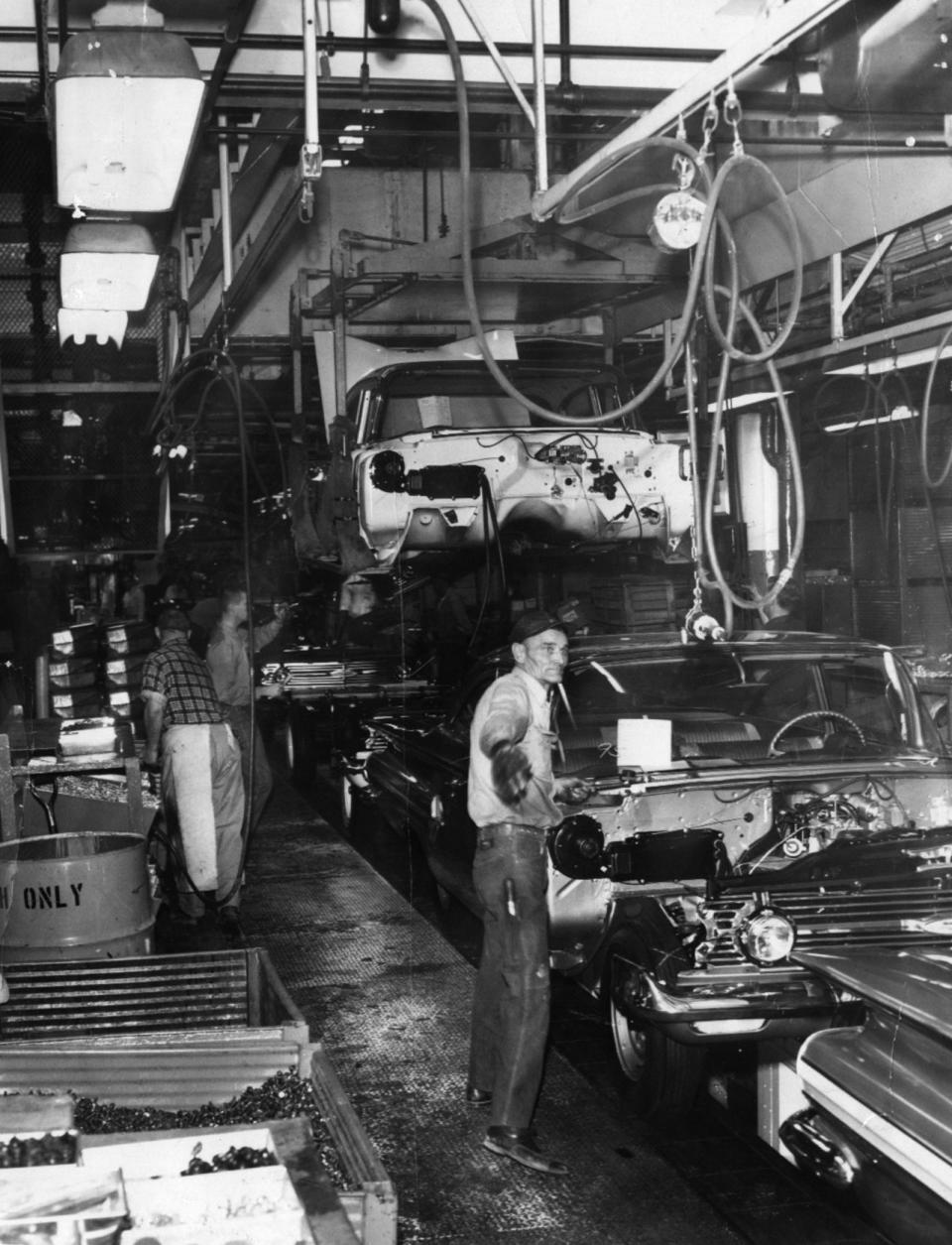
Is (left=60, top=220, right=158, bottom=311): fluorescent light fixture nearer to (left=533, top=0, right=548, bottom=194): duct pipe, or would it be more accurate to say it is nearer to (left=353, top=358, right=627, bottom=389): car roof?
(left=353, top=358, right=627, bottom=389): car roof

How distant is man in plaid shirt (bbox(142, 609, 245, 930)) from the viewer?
6.73 m

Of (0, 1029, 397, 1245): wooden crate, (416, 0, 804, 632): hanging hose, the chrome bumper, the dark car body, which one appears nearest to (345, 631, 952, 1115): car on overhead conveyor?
the chrome bumper

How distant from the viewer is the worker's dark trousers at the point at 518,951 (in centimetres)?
399

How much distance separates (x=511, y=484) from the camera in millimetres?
6832

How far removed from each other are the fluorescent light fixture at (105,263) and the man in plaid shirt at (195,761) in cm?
180

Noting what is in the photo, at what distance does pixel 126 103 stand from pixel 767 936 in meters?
3.05

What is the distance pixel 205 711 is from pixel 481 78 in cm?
362

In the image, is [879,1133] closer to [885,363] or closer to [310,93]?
[310,93]

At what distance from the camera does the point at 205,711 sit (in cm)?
679

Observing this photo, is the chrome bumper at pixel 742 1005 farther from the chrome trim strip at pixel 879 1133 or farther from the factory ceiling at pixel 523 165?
the factory ceiling at pixel 523 165

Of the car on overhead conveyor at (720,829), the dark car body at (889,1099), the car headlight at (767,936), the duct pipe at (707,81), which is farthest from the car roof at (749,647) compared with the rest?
the dark car body at (889,1099)

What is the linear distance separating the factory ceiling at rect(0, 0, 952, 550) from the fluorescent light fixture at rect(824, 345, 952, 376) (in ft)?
0.39

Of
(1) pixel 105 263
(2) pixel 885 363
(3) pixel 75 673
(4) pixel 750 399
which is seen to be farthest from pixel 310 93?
(3) pixel 75 673

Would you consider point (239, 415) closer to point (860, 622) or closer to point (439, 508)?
point (439, 508)
